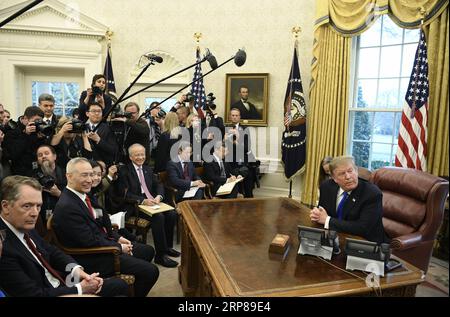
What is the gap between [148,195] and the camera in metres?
3.79

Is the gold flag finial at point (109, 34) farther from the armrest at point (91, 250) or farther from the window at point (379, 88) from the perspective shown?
the armrest at point (91, 250)

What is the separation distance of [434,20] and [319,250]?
3.80 m

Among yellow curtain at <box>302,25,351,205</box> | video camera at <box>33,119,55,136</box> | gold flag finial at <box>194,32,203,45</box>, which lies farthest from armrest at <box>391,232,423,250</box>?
gold flag finial at <box>194,32,203,45</box>

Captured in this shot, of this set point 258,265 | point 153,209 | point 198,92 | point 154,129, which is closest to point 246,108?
point 198,92

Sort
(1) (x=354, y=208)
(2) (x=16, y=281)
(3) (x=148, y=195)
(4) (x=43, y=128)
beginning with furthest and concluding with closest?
(3) (x=148, y=195)
(4) (x=43, y=128)
(1) (x=354, y=208)
(2) (x=16, y=281)

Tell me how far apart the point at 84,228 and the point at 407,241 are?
244cm

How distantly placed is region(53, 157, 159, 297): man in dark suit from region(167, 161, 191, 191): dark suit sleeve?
5.36ft

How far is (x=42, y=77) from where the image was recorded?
629 cm

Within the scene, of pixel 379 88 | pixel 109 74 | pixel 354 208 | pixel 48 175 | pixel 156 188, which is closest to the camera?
pixel 354 208

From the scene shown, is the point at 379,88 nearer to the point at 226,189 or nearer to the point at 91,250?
the point at 226,189

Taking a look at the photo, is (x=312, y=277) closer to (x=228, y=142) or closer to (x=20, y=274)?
(x=20, y=274)

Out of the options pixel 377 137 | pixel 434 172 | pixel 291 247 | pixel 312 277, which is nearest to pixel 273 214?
pixel 291 247

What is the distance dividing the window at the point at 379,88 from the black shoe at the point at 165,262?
3.64m

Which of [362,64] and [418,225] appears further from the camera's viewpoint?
[362,64]
